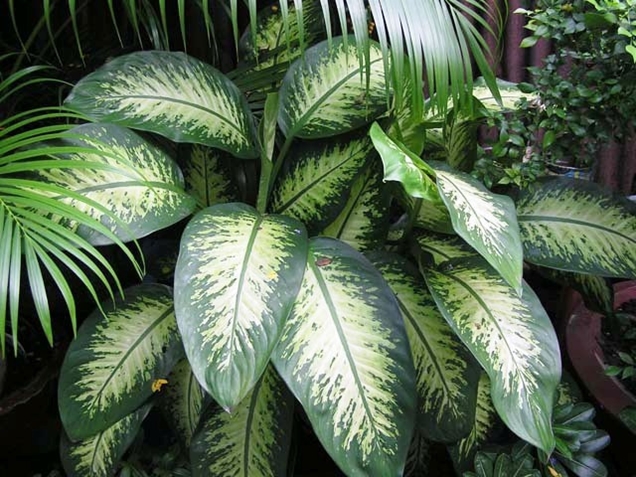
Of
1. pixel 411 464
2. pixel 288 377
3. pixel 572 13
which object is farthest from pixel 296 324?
pixel 572 13

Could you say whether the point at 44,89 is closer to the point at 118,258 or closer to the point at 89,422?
the point at 118,258

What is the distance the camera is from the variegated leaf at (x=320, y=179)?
1.12 metres

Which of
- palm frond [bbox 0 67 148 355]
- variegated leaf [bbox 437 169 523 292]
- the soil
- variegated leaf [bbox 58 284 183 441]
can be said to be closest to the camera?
palm frond [bbox 0 67 148 355]

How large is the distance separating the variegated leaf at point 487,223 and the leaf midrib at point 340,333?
0.22m

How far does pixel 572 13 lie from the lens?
1011 mm

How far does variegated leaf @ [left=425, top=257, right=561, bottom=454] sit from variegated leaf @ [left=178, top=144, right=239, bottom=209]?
18.6 inches

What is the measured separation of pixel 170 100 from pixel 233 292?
0.42 meters

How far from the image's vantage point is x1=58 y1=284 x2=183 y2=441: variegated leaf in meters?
0.96

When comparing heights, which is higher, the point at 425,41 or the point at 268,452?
the point at 425,41

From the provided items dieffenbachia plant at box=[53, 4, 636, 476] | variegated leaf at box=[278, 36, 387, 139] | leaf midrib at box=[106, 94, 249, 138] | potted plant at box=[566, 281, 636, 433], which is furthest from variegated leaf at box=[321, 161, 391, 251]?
potted plant at box=[566, 281, 636, 433]

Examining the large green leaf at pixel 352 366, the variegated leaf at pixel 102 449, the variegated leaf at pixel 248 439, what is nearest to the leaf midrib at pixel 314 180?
the large green leaf at pixel 352 366

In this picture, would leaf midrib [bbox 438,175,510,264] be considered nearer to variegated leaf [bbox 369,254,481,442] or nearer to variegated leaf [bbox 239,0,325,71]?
variegated leaf [bbox 369,254,481,442]

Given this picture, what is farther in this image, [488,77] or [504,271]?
[488,77]

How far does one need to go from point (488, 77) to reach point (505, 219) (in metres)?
0.28
